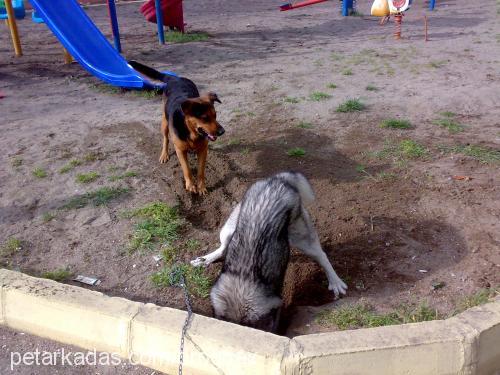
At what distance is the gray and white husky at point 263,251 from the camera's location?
10.8 feet

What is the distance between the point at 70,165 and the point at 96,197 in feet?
3.05

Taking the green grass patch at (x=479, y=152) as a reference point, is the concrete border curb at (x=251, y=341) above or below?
A: below

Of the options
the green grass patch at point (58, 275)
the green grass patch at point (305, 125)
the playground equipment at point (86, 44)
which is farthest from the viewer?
the playground equipment at point (86, 44)

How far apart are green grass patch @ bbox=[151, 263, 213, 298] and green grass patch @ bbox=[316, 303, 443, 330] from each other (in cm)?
92

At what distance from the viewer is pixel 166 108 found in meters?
5.82

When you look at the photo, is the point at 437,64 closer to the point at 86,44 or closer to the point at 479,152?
the point at 479,152

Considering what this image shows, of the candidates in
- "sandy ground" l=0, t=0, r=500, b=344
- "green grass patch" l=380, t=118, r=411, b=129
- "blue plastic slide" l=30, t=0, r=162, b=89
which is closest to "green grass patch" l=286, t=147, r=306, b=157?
"sandy ground" l=0, t=0, r=500, b=344

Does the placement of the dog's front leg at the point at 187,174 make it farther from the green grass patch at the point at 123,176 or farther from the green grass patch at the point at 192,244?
the green grass patch at the point at 192,244

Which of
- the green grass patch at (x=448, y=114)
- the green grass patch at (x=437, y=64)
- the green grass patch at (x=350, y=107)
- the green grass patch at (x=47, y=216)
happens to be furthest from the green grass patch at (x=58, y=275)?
the green grass patch at (x=437, y=64)

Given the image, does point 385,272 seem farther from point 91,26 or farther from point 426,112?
point 91,26

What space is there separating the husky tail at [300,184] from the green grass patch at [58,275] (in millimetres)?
1822

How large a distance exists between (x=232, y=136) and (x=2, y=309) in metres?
3.81

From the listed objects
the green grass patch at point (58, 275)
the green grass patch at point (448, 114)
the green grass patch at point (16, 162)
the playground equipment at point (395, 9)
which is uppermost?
the playground equipment at point (395, 9)

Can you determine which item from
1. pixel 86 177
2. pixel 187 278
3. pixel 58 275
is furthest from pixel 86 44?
pixel 187 278
